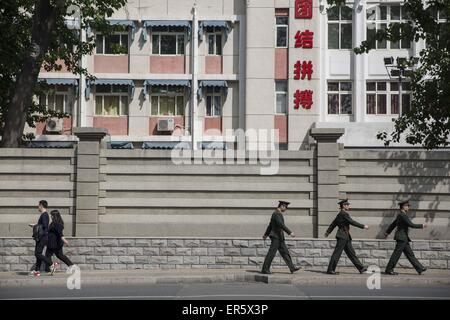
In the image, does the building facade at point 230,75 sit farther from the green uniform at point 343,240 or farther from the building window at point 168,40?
the green uniform at point 343,240

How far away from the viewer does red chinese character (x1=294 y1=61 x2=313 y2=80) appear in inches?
1507

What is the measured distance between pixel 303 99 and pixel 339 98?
189cm

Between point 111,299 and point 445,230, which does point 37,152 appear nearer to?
point 111,299

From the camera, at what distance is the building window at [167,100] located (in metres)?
39.1

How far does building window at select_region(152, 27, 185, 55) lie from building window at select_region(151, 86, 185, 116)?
1.75 m

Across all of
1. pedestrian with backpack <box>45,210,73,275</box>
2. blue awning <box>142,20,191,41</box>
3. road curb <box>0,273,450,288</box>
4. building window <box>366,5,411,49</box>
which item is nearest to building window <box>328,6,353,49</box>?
building window <box>366,5,411,49</box>

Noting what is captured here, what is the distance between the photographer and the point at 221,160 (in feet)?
71.4

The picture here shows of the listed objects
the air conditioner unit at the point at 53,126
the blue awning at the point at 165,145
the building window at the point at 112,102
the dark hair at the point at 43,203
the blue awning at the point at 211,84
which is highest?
the blue awning at the point at 211,84

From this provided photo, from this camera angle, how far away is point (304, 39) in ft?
126

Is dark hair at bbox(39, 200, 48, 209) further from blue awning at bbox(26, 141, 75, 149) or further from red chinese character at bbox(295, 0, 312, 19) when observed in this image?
red chinese character at bbox(295, 0, 312, 19)

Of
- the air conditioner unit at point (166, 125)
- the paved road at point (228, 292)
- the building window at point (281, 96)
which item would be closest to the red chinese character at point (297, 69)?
the building window at point (281, 96)

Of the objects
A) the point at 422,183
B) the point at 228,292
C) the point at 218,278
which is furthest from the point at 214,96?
the point at 228,292

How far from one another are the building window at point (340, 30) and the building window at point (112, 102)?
1019cm

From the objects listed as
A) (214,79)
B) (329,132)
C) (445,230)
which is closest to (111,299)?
(329,132)
